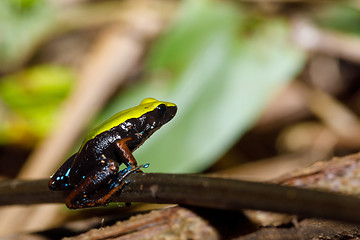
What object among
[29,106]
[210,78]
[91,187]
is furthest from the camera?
[29,106]

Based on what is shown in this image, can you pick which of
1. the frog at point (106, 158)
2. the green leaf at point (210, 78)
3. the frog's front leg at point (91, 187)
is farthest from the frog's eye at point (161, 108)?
the green leaf at point (210, 78)

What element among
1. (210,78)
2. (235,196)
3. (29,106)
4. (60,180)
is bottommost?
(235,196)

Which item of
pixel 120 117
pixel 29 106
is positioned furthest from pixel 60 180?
pixel 29 106

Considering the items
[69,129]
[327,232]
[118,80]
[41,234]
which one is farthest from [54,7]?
[327,232]

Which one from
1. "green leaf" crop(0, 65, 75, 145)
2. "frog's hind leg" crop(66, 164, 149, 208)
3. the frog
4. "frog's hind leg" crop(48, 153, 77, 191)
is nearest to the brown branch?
"frog's hind leg" crop(66, 164, 149, 208)

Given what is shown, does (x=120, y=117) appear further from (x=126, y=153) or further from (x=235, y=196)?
(x=235, y=196)

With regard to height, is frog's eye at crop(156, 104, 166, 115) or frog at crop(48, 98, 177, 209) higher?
frog's eye at crop(156, 104, 166, 115)

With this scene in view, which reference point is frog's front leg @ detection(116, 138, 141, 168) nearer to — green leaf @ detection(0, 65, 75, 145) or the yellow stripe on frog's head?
the yellow stripe on frog's head

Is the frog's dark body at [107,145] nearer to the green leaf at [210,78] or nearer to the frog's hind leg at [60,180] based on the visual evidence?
the frog's hind leg at [60,180]
